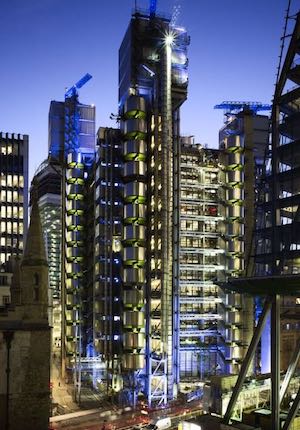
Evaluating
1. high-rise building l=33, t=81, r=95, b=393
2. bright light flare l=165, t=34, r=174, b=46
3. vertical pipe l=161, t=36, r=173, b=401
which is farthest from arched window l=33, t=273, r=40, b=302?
high-rise building l=33, t=81, r=95, b=393

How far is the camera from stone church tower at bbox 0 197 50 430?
126 ft

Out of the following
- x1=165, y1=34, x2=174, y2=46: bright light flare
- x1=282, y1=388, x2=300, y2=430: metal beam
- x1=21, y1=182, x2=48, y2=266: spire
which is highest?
x1=165, y1=34, x2=174, y2=46: bright light flare

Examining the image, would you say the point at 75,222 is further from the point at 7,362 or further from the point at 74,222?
the point at 7,362

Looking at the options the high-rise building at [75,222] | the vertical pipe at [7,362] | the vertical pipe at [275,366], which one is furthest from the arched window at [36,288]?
the high-rise building at [75,222]

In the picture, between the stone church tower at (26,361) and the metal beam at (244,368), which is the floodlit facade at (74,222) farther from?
the stone church tower at (26,361)

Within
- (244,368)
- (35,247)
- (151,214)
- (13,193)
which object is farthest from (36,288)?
(13,193)

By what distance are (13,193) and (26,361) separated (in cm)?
10671

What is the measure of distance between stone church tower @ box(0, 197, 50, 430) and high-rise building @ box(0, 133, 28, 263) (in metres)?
101

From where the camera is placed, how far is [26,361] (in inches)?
1535

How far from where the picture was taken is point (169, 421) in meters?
57.2

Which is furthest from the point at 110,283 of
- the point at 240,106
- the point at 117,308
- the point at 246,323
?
the point at 240,106

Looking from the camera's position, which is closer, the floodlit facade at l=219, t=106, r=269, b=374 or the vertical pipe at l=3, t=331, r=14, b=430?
the vertical pipe at l=3, t=331, r=14, b=430

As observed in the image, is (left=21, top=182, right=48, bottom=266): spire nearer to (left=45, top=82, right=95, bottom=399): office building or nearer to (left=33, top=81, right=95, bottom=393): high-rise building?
(left=33, top=81, right=95, bottom=393): high-rise building

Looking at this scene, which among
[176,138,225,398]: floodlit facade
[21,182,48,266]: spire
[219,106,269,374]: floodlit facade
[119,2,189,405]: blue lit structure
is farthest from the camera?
[176,138,225,398]: floodlit facade
